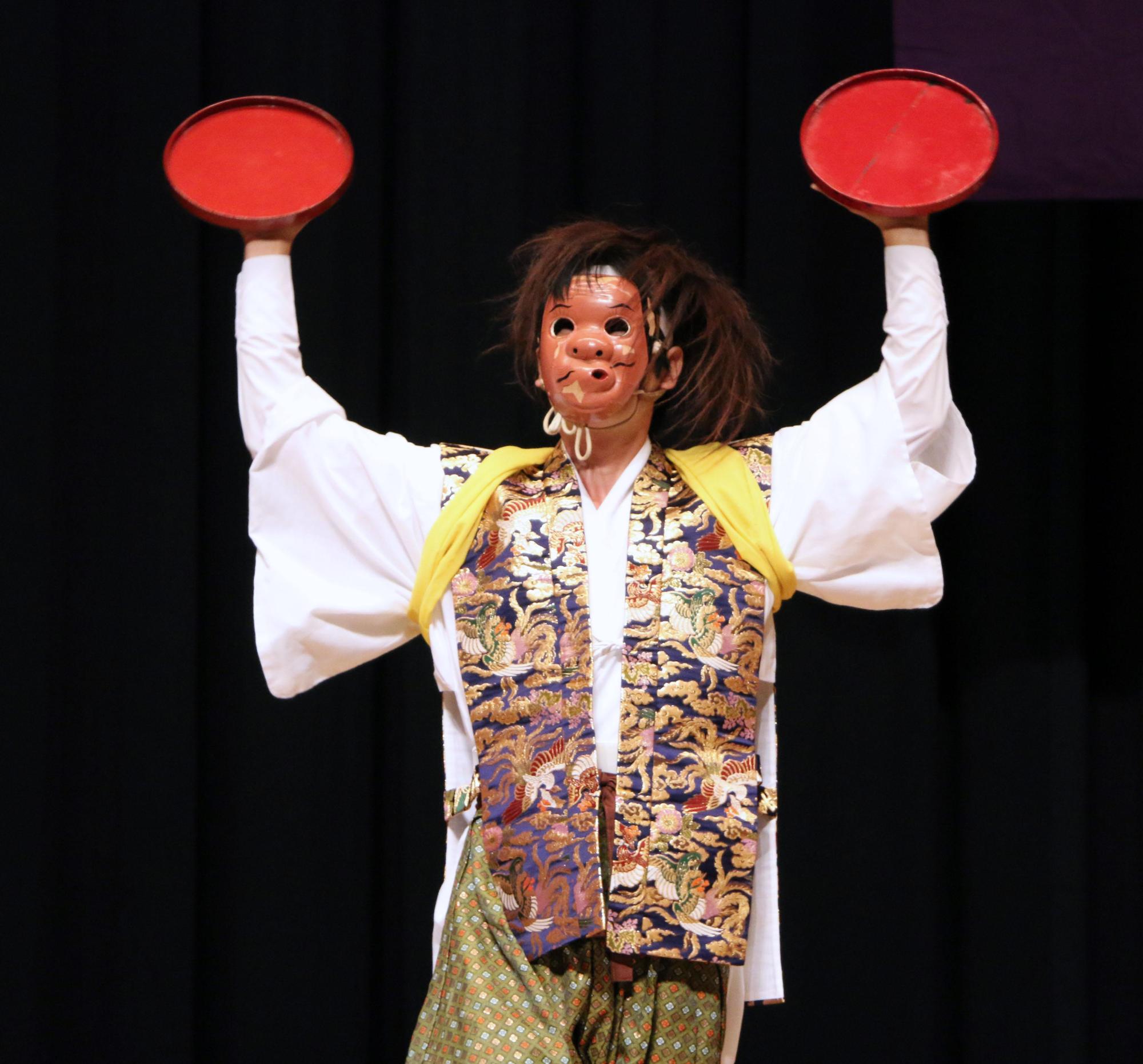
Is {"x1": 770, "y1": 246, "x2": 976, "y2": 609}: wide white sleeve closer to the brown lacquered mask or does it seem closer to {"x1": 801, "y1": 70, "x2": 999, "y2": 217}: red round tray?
{"x1": 801, "y1": 70, "x2": 999, "y2": 217}: red round tray

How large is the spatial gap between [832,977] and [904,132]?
1.28 m

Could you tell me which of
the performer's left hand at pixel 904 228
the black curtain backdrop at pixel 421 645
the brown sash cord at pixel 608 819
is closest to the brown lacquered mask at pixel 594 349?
the performer's left hand at pixel 904 228

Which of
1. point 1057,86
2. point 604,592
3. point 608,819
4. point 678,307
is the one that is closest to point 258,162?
point 678,307

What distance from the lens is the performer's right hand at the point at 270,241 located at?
1.94 m

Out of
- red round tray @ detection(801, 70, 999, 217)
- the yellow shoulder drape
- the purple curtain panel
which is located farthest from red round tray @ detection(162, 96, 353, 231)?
the purple curtain panel

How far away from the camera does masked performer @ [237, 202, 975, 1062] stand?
5.95 feet

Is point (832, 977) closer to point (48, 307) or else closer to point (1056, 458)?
point (1056, 458)

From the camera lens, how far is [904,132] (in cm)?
192

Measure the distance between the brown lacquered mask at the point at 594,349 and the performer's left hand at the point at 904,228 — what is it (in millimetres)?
254

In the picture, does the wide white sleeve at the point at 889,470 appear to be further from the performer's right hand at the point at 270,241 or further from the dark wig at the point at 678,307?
the performer's right hand at the point at 270,241

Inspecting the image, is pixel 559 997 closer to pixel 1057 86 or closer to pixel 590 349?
pixel 590 349

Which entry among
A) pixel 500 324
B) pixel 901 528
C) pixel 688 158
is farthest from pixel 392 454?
pixel 688 158

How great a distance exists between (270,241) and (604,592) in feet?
1.81

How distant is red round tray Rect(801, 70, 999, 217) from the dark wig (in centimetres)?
19
